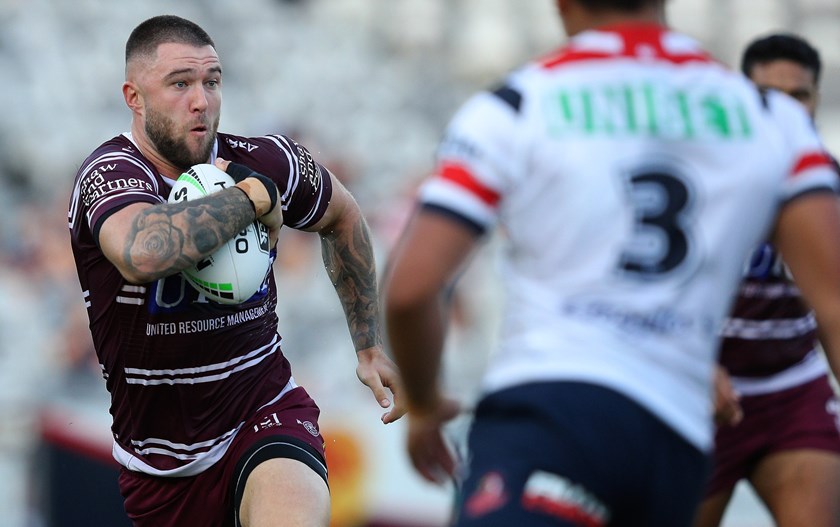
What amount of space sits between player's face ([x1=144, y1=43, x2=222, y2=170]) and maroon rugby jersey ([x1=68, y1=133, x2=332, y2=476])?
107 millimetres

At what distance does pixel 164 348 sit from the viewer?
15.4 feet

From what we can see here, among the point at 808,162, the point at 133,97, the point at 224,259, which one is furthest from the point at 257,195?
the point at 808,162

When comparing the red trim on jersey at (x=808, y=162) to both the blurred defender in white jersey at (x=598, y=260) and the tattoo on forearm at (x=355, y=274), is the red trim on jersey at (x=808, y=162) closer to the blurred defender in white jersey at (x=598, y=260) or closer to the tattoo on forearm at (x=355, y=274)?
the blurred defender in white jersey at (x=598, y=260)

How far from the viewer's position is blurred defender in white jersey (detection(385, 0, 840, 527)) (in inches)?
102

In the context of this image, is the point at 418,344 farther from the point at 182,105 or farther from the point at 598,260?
the point at 182,105

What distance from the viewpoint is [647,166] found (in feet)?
8.61

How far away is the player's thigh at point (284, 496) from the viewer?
4.37 metres

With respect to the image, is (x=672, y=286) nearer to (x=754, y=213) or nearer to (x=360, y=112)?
(x=754, y=213)

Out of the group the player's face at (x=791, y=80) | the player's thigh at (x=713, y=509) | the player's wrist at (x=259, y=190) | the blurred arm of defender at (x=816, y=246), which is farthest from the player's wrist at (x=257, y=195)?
the player's face at (x=791, y=80)

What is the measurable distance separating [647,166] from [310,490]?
2298mm

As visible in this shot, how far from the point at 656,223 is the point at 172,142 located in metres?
2.66

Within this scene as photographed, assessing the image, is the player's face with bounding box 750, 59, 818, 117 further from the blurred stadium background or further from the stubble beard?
the blurred stadium background

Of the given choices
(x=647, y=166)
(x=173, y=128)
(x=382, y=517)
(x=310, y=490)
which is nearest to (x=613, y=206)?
(x=647, y=166)

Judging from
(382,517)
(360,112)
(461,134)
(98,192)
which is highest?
(461,134)
